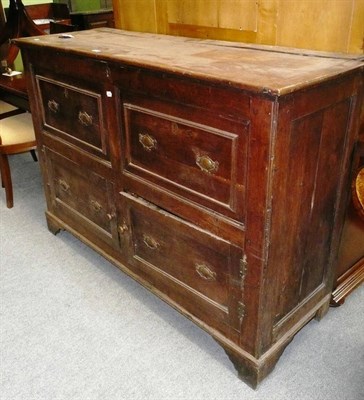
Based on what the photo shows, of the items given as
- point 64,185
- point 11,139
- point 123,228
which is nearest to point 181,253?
point 123,228

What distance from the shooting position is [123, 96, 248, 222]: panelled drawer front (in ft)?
4.26

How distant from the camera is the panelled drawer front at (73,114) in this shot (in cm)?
179

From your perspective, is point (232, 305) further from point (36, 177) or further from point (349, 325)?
point (36, 177)

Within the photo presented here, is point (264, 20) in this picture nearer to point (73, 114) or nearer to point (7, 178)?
point (73, 114)

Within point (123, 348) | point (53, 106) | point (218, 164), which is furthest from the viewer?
point (53, 106)

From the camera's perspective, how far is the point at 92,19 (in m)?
5.29

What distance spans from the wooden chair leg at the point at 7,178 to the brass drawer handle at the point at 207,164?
1740mm

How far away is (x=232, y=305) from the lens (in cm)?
153

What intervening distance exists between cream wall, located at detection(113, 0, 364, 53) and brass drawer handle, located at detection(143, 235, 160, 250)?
850 millimetres

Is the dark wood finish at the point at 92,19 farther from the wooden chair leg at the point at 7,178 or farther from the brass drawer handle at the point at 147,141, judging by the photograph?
the brass drawer handle at the point at 147,141

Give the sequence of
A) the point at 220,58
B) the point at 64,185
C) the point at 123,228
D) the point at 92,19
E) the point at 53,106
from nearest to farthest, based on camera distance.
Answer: the point at 220,58 → the point at 123,228 → the point at 53,106 → the point at 64,185 → the point at 92,19

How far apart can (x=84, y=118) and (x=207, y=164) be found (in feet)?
2.31

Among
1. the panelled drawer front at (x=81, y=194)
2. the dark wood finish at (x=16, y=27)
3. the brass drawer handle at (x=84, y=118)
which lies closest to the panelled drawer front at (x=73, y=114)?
the brass drawer handle at (x=84, y=118)

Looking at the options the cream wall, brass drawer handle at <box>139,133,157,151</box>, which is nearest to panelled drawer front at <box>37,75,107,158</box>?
brass drawer handle at <box>139,133,157,151</box>
